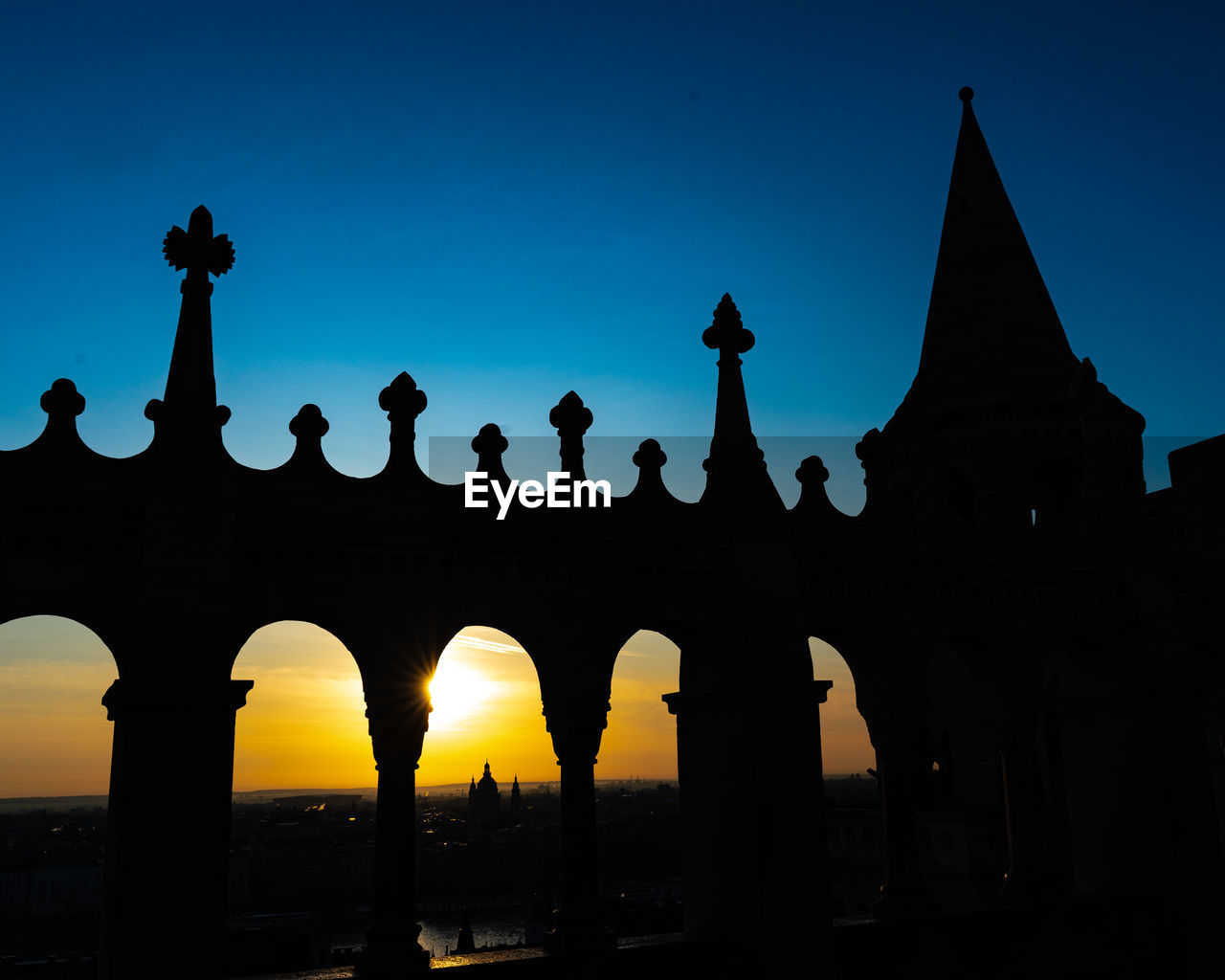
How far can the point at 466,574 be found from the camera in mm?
10367

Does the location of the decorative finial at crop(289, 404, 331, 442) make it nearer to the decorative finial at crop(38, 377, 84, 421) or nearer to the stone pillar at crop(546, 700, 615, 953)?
the decorative finial at crop(38, 377, 84, 421)

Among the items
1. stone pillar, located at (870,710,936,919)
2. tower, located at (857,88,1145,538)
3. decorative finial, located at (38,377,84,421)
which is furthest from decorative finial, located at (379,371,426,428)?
tower, located at (857,88,1145,538)

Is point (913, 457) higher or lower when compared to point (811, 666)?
higher

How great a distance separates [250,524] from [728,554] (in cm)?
507

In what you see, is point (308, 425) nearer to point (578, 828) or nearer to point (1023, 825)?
point (578, 828)

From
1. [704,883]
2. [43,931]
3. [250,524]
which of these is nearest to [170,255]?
[250,524]

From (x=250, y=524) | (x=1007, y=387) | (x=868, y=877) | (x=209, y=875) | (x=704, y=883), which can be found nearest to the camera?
(x=209, y=875)

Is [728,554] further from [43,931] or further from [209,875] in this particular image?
[43,931]

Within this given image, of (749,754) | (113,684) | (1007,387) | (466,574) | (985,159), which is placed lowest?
(749,754)

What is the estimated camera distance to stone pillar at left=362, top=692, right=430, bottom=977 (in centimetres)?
924

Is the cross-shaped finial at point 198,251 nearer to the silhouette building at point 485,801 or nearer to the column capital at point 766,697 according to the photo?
the column capital at point 766,697

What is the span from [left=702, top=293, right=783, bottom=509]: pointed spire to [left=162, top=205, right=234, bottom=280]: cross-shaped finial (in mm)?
5391

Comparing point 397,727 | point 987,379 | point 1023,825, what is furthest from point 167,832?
point 987,379

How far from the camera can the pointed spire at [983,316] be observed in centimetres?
2114
